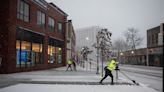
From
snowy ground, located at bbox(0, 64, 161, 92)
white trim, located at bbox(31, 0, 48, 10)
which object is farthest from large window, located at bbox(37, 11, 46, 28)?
snowy ground, located at bbox(0, 64, 161, 92)

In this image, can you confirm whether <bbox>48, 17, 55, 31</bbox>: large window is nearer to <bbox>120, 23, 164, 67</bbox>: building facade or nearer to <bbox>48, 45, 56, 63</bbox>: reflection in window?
<bbox>48, 45, 56, 63</bbox>: reflection in window

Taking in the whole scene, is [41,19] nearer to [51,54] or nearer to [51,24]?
[51,24]

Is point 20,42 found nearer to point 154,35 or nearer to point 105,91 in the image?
point 105,91

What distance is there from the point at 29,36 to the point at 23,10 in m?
3.27

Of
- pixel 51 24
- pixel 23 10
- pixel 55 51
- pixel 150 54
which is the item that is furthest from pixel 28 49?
pixel 150 54

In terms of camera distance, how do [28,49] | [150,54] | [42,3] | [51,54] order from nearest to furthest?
1. [28,49]
2. [42,3]
3. [51,54]
4. [150,54]

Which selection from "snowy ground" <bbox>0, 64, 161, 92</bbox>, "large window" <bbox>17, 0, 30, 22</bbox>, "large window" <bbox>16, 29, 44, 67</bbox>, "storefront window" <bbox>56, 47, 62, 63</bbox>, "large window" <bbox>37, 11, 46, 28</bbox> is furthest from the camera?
"storefront window" <bbox>56, 47, 62, 63</bbox>

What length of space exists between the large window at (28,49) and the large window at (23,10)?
160 centimetres

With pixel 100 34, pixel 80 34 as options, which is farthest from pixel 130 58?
pixel 80 34

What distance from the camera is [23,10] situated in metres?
29.3

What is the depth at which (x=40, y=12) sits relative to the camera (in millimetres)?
35156

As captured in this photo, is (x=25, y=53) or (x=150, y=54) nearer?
(x=25, y=53)

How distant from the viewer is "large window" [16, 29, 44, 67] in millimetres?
Result: 27922

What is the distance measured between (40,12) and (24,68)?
368 inches
